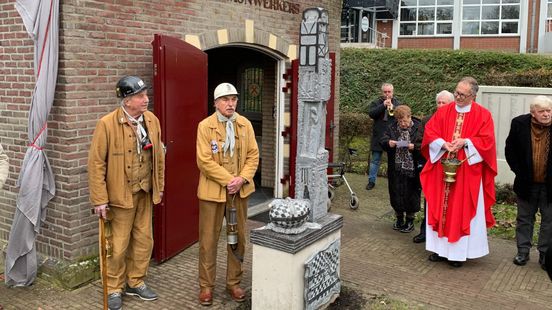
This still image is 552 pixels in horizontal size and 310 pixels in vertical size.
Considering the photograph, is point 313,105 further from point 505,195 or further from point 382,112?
point 505,195

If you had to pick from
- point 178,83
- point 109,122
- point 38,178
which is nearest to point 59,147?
point 38,178

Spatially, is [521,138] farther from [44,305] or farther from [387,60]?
[387,60]

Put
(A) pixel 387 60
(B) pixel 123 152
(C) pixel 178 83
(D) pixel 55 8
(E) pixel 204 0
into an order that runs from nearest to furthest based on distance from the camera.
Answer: (B) pixel 123 152
(D) pixel 55 8
(C) pixel 178 83
(E) pixel 204 0
(A) pixel 387 60

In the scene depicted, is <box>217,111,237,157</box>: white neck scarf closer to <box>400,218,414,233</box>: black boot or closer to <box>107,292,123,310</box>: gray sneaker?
<box>107,292,123,310</box>: gray sneaker

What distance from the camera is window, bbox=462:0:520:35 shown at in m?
26.0

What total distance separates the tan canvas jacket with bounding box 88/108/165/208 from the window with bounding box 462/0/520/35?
2539 centimetres

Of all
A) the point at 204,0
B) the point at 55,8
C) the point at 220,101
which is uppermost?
the point at 204,0

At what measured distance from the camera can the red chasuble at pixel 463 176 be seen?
229 inches

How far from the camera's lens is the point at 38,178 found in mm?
5082

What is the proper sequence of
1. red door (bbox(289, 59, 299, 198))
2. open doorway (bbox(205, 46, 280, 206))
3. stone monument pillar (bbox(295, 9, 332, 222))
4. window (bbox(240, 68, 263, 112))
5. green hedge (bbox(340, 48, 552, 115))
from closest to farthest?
1. stone monument pillar (bbox(295, 9, 332, 222))
2. red door (bbox(289, 59, 299, 198))
3. open doorway (bbox(205, 46, 280, 206))
4. window (bbox(240, 68, 263, 112))
5. green hedge (bbox(340, 48, 552, 115))

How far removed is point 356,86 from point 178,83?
1490 centimetres

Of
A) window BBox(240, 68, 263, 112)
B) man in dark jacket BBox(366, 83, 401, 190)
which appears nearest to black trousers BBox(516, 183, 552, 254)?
man in dark jacket BBox(366, 83, 401, 190)

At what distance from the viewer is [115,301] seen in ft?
15.5

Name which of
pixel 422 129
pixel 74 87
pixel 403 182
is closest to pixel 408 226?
pixel 403 182
